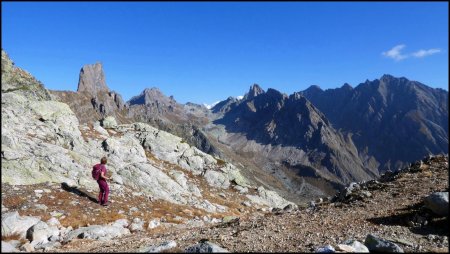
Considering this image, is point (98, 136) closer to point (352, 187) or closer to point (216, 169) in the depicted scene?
point (216, 169)

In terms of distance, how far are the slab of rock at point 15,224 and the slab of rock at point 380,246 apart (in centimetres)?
1780

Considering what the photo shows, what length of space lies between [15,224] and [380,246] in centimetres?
1867

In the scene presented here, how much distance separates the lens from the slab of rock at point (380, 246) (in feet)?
44.8

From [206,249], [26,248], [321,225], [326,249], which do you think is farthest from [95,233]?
[326,249]

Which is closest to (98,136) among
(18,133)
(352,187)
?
(18,133)

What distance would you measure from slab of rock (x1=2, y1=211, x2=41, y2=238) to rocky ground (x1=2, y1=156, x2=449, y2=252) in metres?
3.07

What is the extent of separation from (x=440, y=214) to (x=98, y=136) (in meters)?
41.3

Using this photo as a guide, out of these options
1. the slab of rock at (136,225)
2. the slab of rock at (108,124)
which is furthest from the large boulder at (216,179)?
the slab of rock at (136,225)

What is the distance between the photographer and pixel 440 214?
682 inches

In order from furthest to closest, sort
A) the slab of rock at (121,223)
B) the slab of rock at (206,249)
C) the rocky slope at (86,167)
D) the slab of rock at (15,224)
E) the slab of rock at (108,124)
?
the slab of rock at (108,124)
the rocky slope at (86,167)
the slab of rock at (121,223)
the slab of rock at (15,224)
the slab of rock at (206,249)

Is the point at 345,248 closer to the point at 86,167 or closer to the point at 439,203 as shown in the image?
the point at 439,203

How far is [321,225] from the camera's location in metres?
19.9

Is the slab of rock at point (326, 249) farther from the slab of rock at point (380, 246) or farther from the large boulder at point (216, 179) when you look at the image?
the large boulder at point (216, 179)

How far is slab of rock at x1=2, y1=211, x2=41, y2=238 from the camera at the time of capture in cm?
1903
